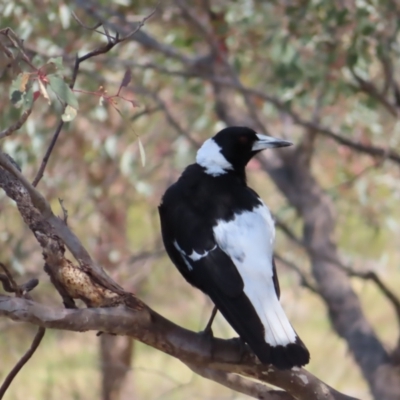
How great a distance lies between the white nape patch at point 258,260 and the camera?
78.2 inches

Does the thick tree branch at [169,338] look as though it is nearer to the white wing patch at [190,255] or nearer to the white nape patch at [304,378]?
the white nape patch at [304,378]

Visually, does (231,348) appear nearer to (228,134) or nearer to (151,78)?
(228,134)

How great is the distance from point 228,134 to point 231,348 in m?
1.18

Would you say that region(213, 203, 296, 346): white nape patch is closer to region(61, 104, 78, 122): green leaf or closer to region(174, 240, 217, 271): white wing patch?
region(174, 240, 217, 271): white wing patch

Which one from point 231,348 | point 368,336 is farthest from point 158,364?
point 231,348

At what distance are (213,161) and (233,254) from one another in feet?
2.17

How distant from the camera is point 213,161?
2.82 meters

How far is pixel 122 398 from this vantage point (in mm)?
5426

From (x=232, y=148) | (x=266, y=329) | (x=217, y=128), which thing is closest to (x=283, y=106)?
(x=217, y=128)

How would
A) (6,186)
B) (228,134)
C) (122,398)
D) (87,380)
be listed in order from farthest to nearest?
1. (87,380)
2. (122,398)
3. (228,134)
4. (6,186)

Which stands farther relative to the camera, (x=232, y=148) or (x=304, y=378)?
(x=232, y=148)

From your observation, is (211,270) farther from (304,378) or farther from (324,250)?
(324,250)

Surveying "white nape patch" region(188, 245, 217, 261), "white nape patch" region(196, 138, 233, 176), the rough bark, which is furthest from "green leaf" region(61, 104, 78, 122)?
the rough bark

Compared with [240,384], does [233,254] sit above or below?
above
